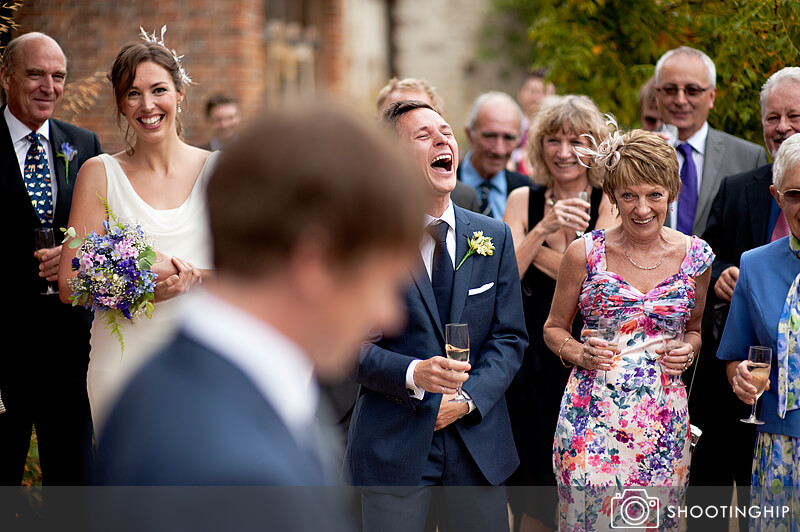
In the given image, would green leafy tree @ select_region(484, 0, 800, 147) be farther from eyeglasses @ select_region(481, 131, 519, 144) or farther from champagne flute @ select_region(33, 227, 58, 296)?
champagne flute @ select_region(33, 227, 58, 296)

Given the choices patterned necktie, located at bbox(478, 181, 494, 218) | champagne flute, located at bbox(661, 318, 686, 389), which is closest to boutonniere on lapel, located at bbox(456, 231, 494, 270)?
champagne flute, located at bbox(661, 318, 686, 389)

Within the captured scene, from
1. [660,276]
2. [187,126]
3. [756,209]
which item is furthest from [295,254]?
[187,126]

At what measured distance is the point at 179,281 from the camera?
3.98m

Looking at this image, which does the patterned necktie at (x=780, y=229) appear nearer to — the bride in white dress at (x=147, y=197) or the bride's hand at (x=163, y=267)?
the bride in white dress at (x=147, y=197)

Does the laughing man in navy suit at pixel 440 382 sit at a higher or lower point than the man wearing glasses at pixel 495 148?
lower

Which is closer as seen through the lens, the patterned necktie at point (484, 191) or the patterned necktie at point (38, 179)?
the patterned necktie at point (38, 179)

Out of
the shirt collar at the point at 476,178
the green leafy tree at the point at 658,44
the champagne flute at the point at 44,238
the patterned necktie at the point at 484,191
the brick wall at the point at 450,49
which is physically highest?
the brick wall at the point at 450,49

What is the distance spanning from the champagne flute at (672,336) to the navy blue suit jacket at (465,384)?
0.67 meters

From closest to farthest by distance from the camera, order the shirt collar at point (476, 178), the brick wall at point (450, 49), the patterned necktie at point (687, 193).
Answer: the patterned necktie at point (687, 193) → the shirt collar at point (476, 178) → the brick wall at point (450, 49)

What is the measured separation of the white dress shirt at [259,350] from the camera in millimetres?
1230

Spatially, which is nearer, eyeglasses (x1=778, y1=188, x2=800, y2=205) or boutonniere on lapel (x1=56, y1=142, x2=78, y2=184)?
eyeglasses (x1=778, y1=188, x2=800, y2=205)

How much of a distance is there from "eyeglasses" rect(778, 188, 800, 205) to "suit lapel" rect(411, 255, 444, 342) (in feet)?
5.05

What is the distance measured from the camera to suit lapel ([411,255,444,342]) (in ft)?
10.9

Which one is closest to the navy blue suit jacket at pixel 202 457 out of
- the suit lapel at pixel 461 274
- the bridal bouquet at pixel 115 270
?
the suit lapel at pixel 461 274
